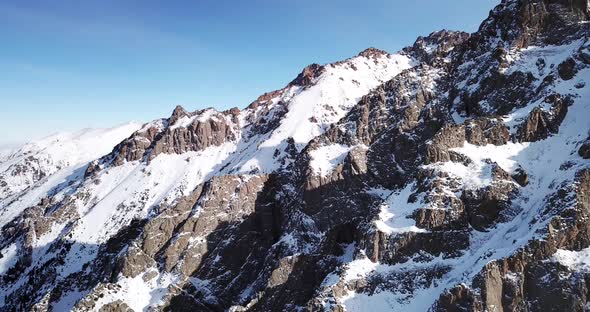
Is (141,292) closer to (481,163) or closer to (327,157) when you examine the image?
(327,157)

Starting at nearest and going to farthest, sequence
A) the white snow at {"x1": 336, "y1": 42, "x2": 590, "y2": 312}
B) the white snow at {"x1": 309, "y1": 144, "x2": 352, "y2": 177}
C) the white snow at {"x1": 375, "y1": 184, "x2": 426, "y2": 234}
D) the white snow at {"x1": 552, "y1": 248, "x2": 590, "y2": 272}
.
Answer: the white snow at {"x1": 552, "y1": 248, "x2": 590, "y2": 272}
the white snow at {"x1": 336, "y1": 42, "x2": 590, "y2": 312}
the white snow at {"x1": 375, "y1": 184, "x2": 426, "y2": 234}
the white snow at {"x1": 309, "y1": 144, "x2": 352, "y2": 177}

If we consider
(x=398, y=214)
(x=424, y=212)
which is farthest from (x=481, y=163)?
(x=398, y=214)

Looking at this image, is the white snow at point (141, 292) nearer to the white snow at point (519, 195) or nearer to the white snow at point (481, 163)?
the white snow at point (519, 195)

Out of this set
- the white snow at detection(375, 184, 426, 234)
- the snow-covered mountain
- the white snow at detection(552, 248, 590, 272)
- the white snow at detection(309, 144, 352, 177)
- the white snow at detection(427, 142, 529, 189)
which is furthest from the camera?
the white snow at detection(309, 144, 352, 177)

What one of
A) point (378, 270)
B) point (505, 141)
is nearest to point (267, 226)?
point (378, 270)

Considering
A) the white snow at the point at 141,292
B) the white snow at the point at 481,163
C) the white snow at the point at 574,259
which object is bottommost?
the white snow at the point at 141,292

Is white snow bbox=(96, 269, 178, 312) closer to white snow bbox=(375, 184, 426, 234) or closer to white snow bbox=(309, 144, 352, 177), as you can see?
white snow bbox=(309, 144, 352, 177)

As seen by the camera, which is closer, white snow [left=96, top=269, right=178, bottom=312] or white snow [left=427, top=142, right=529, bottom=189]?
white snow [left=427, top=142, right=529, bottom=189]

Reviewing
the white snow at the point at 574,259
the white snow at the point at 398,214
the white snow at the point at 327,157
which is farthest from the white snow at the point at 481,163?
the white snow at the point at 327,157

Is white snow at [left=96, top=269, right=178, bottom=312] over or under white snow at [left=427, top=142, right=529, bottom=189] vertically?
under

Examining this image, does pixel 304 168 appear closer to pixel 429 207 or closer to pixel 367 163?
pixel 367 163

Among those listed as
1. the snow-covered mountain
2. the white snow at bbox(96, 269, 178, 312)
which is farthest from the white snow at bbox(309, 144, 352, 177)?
the white snow at bbox(96, 269, 178, 312)
